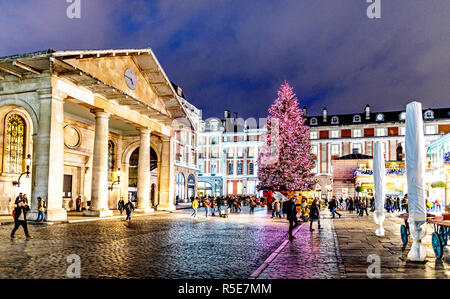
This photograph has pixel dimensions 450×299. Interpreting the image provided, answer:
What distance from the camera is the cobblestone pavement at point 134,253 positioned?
28.0ft

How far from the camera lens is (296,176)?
38.2 meters

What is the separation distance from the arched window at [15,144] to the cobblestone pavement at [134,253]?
8627mm

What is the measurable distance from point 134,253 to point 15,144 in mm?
17112

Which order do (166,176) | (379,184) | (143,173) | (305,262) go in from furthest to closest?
(166,176) → (143,173) → (379,184) → (305,262)

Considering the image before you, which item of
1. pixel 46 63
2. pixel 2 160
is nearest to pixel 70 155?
pixel 2 160

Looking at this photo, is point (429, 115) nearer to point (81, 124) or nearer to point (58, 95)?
point (81, 124)

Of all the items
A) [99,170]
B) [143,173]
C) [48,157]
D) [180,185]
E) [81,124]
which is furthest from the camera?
[180,185]

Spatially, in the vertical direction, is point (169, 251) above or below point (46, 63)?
below

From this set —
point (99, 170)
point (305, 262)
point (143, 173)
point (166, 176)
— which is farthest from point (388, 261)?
point (166, 176)

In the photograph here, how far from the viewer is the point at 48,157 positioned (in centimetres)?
1988

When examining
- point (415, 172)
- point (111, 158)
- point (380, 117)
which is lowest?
point (415, 172)
